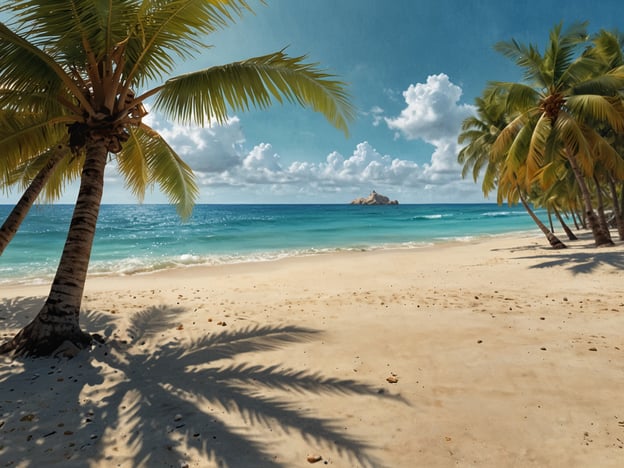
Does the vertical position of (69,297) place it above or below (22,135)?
below

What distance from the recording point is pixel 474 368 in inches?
147

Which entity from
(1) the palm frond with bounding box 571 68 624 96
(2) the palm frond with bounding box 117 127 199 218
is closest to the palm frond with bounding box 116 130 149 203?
(2) the palm frond with bounding box 117 127 199 218

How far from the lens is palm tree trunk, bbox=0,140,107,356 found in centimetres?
441

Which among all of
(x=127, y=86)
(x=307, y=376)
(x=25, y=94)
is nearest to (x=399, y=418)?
(x=307, y=376)

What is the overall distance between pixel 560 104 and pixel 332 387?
1443 centimetres

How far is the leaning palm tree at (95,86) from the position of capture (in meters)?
4.37

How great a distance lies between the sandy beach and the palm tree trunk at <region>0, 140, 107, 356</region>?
0.29 meters

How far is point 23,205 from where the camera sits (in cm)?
548

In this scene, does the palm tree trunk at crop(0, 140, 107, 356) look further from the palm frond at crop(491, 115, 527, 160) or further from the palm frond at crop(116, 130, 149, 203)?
the palm frond at crop(491, 115, 527, 160)

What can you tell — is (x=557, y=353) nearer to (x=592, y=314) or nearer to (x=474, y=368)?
(x=474, y=368)

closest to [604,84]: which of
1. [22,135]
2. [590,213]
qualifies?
[590,213]

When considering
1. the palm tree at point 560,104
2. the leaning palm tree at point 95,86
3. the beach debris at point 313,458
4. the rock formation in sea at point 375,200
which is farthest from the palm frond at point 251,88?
the rock formation in sea at point 375,200

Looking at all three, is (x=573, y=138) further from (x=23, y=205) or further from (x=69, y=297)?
(x=23, y=205)

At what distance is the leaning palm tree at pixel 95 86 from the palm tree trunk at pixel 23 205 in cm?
55
